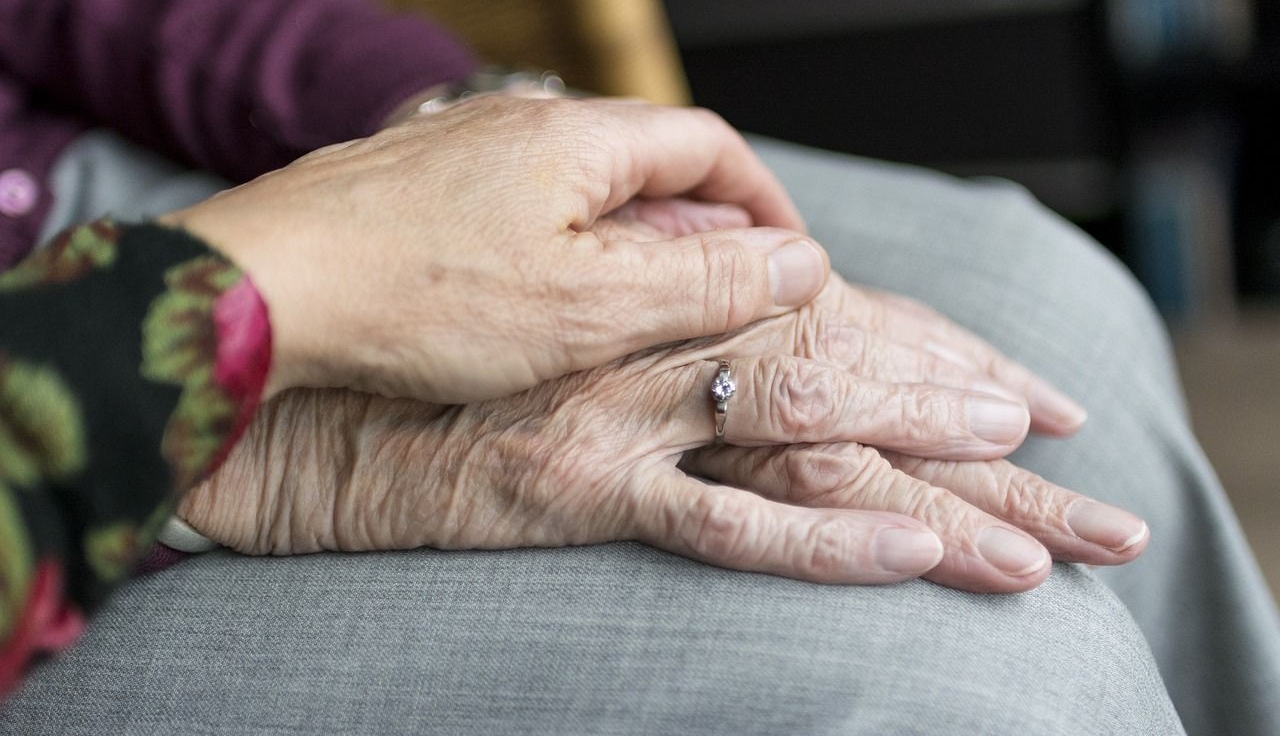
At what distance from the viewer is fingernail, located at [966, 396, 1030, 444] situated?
0.75 meters

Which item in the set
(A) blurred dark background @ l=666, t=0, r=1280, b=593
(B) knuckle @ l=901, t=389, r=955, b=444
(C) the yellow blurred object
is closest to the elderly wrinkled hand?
(B) knuckle @ l=901, t=389, r=955, b=444

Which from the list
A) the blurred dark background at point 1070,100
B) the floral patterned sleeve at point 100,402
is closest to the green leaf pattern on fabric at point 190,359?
the floral patterned sleeve at point 100,402

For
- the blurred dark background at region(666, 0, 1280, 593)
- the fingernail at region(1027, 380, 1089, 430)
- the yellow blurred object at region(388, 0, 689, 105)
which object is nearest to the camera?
the fingernail at region(1027, 380, 1089, 430)

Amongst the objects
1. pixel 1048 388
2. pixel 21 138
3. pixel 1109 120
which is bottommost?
pixel 1109 120

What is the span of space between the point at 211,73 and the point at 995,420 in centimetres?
70

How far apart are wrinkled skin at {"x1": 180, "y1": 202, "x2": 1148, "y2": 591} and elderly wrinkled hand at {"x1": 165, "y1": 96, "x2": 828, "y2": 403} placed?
3 centimetres

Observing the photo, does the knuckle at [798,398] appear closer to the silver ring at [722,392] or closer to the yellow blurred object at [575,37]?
the silver ring at [722,392]

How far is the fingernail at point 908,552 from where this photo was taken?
25.1 inches

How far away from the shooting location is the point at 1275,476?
5.80 feet

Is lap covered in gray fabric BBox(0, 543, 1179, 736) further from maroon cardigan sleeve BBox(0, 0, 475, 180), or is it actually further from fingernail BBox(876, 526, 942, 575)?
maroon cardigan sleeve BBox(0, 0, 475, 180)

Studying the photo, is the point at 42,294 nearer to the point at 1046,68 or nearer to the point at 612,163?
the point at 612,163

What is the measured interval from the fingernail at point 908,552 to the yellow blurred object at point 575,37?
86cm

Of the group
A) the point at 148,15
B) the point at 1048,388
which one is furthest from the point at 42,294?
the point at 1048,388

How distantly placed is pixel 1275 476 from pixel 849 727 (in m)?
1.49
